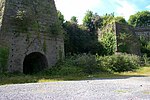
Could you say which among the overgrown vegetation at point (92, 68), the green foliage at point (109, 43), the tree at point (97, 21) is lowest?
the overgrown vegetation at point (92, 68)

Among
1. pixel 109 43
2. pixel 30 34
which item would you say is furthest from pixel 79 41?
pixel 30 34

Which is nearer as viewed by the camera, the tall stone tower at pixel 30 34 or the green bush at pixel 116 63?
the tall stone tower at pixel 30 34

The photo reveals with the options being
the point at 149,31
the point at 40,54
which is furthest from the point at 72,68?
the point at 149,31

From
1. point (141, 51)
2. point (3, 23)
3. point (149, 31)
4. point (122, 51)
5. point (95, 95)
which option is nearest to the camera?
point (95, 95)

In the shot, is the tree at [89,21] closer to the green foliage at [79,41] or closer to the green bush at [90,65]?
the green foliage at [79,41]

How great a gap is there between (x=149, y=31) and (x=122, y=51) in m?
20.3

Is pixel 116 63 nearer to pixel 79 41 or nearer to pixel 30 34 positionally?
pixel 30 34

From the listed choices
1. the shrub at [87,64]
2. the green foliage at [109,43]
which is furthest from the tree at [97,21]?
the shrub at [87,64]

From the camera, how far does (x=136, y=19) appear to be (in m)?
72.6

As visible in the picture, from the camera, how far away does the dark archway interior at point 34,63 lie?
2233 cm

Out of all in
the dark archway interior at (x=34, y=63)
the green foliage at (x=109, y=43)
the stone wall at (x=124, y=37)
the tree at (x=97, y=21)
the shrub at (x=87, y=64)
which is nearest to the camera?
the shrub at (x=87, y=64)

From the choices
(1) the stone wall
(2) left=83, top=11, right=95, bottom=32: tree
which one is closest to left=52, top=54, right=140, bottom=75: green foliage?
(1) the stone wall

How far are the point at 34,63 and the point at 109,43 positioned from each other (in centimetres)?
1179

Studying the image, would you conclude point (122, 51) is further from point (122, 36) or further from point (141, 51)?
point (141, 51)
